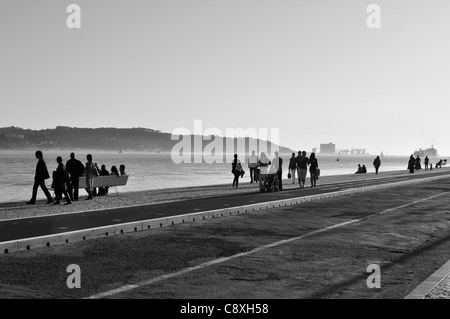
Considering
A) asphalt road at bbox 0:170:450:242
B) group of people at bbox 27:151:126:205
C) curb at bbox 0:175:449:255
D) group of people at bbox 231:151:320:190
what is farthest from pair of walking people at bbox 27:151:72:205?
group of people at bbox 231:151:320:190

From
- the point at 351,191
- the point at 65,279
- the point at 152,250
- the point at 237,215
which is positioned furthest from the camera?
the point at 351,191

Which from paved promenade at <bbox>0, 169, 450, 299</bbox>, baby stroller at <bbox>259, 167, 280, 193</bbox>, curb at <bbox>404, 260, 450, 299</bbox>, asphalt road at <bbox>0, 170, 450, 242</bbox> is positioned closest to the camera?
curb at <bbox>404, 260, 450, 299</bbox>

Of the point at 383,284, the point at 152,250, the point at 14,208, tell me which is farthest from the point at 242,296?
the point at 14,208

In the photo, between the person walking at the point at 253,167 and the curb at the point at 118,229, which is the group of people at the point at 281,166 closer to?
the person walking at the point at 253,167

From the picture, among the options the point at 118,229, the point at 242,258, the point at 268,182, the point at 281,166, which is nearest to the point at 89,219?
the point at 118,229

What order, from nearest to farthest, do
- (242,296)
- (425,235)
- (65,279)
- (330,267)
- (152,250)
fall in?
(242,296) < (65,279) < (330,267) < (152,250) < (425,235)

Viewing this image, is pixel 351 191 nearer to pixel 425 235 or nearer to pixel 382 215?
pixel 382 215

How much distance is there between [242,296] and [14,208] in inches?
532

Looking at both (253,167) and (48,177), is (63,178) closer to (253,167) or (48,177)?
(48,177)

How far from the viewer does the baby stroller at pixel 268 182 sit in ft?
88.6

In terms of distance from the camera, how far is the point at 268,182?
2703cm

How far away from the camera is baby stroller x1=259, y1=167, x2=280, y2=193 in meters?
27.0

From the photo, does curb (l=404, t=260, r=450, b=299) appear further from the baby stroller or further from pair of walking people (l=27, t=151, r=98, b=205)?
the baby stroller
